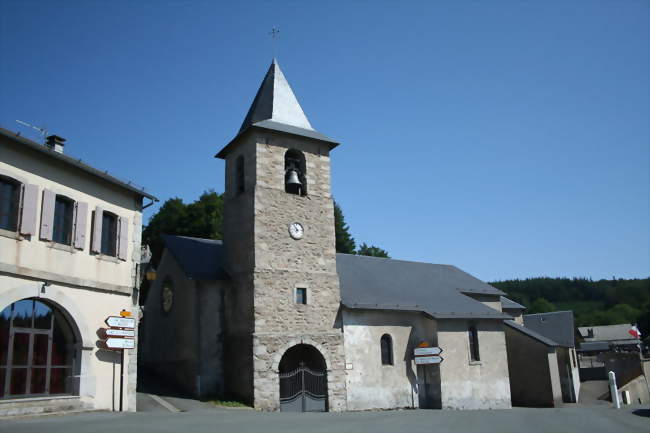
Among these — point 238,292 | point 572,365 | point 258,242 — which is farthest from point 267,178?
point 572,365

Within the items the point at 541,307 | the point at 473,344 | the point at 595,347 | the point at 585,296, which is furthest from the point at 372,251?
the point at 585,296

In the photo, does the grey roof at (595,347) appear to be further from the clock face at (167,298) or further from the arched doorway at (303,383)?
the clock face at (167,298)

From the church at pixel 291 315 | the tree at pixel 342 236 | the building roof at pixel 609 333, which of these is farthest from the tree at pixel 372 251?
the building roof at pixel 609 333

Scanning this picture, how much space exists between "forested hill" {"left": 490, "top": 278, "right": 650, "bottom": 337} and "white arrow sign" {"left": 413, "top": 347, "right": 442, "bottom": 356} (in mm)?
85714

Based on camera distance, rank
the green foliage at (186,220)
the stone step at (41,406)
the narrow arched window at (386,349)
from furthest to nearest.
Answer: the green foliage at (186,220) → the narrow arched window at (386,349) → the stone step at (41,406)

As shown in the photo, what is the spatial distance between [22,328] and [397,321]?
1416 centimetres

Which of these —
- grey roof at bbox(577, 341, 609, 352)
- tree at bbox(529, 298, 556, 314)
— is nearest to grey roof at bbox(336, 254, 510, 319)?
grey roof at bbox(577, 341, 609, 352)

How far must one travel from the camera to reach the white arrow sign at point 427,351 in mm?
21594

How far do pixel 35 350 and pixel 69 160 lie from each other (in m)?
4.89

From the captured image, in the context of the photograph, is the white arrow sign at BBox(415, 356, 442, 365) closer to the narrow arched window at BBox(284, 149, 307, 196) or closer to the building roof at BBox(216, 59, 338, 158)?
the narrow arched window at BBox(284, 149, 307, 196)

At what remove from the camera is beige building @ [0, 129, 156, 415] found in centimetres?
1266

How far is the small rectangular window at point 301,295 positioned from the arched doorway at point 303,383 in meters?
1.66

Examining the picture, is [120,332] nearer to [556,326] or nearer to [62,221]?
[62,221]

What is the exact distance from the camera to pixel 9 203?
12914 millimetres
